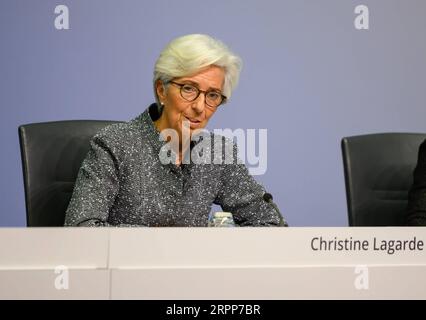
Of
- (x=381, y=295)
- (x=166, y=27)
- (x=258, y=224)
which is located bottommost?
(x=258, y=224)

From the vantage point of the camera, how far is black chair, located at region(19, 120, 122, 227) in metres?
1.98

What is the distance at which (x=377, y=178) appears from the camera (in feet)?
6.98

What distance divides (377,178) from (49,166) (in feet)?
3.22

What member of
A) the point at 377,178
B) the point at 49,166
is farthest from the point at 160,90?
the point at 377,178

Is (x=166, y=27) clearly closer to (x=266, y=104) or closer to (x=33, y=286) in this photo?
(x=266, y=104)

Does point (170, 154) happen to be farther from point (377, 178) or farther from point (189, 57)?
point (377, 178)

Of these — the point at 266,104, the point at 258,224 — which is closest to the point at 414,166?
the point at 258,224

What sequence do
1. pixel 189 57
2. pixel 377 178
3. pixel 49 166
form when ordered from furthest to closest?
pixel 377 178
pixel 49 166
pixel 189 57

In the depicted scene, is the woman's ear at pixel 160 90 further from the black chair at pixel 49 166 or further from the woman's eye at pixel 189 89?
the black chair at pixel 49 166

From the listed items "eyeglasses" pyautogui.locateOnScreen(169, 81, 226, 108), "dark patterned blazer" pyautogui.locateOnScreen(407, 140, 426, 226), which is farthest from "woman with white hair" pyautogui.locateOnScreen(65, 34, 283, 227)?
"dark patterned blazer" pyautogui.locateOnScreen(407, 140, 426, 226)

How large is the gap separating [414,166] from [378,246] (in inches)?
49.2

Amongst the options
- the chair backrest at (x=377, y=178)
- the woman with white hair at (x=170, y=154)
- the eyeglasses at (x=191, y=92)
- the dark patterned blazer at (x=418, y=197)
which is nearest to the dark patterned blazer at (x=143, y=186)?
the woman with white hair at (x=170, y=154)

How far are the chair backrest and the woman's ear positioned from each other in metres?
0.57

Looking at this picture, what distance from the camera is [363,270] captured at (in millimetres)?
966
